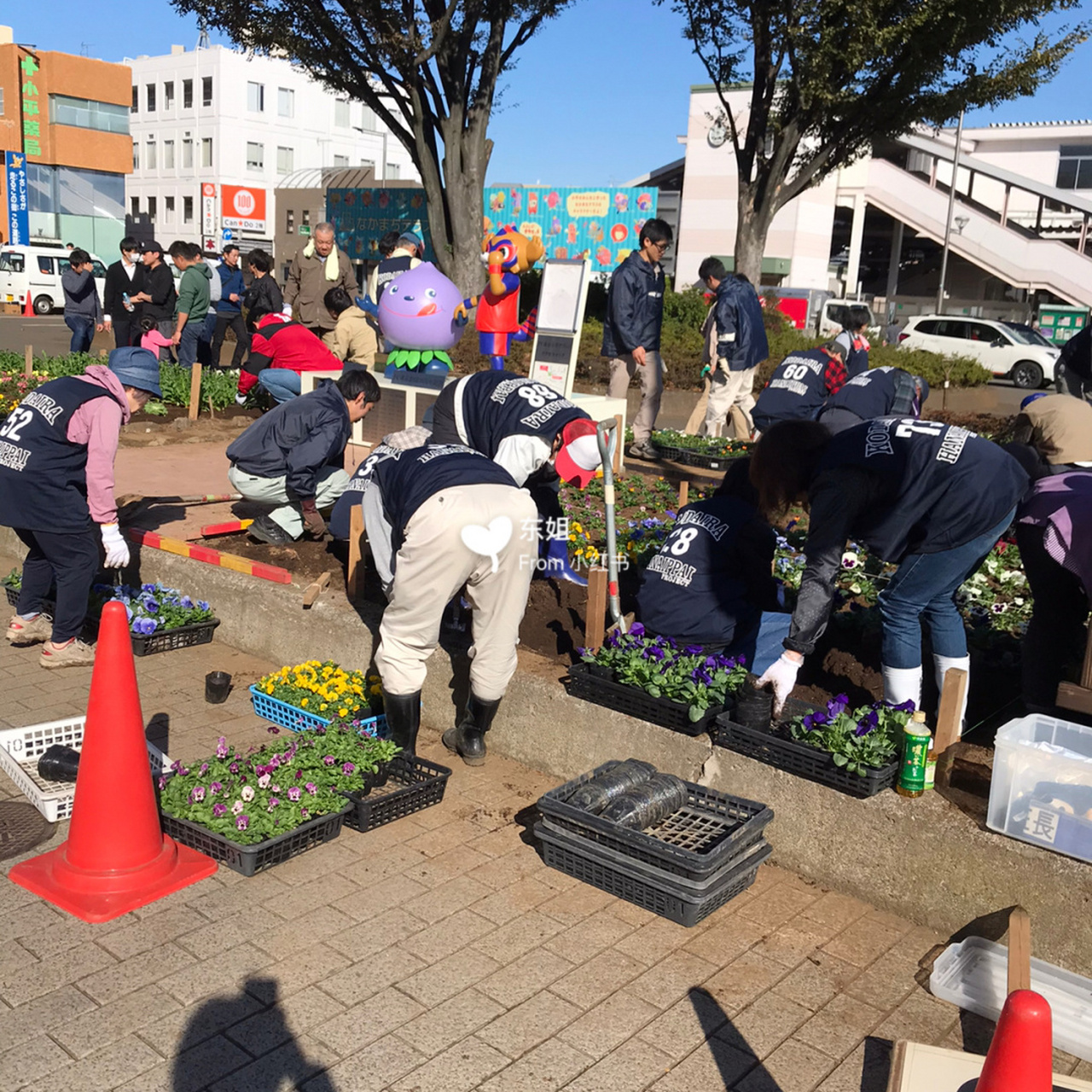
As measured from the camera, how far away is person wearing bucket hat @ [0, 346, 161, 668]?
5.87m

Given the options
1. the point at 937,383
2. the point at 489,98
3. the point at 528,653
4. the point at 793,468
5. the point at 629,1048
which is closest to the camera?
the point at 629,1048

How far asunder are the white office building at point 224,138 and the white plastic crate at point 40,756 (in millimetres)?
59430

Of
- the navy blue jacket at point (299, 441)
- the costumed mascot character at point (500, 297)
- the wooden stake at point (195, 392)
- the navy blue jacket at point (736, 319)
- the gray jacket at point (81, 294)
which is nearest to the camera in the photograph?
the navy blue jacket at point (299, 441)

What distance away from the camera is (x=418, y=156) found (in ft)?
68.1

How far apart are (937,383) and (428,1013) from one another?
2147 centimetres

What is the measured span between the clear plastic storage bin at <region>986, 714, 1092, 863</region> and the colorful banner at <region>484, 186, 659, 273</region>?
25.3 meters

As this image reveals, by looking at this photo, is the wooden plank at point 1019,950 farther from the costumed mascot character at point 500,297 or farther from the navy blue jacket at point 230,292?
the navy blue jacket at point 230,292

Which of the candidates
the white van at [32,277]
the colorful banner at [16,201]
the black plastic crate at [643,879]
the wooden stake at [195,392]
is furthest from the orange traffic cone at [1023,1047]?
the colorful banner at [16,201]

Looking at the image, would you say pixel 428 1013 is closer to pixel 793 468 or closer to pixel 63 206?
pixel 793 468

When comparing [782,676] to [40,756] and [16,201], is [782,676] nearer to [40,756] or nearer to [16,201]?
[40,756]

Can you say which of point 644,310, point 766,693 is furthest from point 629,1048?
point 644,310

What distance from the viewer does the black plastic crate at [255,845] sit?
4.13m

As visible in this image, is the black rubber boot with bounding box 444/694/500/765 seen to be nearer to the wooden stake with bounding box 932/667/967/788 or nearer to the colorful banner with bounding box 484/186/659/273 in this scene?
the wooden stake with bounding box 932/667/967/788

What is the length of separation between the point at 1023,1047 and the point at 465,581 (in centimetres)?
290
